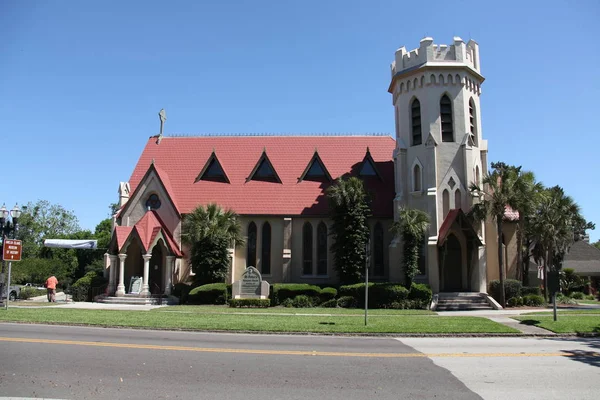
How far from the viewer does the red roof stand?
110 feet

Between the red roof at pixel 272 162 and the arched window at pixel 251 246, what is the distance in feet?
3.89

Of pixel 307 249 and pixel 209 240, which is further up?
pixel 209 240

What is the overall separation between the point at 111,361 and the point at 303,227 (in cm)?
2340

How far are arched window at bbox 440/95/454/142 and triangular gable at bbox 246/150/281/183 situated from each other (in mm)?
12040

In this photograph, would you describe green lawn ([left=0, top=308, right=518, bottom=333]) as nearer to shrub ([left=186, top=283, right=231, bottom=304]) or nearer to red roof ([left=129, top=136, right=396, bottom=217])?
shrub ([left=186, top=283, right=231, bottom=304])

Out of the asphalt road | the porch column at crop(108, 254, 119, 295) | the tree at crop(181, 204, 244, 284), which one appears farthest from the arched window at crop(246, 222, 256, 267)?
the asphalt road

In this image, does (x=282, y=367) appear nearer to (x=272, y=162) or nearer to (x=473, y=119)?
(x=473, y=119)

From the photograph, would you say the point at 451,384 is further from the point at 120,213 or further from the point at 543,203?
the point at 120,213

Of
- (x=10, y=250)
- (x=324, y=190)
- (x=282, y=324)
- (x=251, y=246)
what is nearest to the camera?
(x=282, y=324)

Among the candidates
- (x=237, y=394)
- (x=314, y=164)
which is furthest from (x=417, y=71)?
(x=237, y=394)

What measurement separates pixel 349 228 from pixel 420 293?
544 cm

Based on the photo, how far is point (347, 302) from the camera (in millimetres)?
27578

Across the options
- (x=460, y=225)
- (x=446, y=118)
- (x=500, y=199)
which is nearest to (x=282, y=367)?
(x=460, y=225)

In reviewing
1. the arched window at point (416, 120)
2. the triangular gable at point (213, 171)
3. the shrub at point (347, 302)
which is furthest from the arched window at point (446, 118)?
the triangular gable at point (213, 171)
